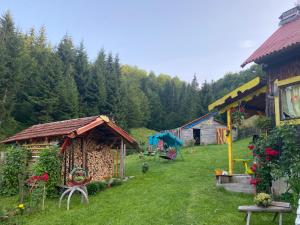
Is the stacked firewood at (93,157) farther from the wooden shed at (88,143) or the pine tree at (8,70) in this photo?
the pine tree at (8,70)

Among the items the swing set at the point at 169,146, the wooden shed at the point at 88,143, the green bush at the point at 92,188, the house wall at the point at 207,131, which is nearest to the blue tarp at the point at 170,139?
the swing set at the point at 169,146

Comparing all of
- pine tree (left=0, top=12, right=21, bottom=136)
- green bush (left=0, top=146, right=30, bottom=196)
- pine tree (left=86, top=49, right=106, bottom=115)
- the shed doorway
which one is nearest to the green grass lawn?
green bush (left=0, top=146, right=30, bottom=196)

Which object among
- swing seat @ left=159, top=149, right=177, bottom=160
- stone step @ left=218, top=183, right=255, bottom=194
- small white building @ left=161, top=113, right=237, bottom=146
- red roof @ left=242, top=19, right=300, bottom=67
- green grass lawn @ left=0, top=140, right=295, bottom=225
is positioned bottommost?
green grass lawn @ left=0, top=140, right=295, bottom=225

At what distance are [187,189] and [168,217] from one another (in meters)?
3.00

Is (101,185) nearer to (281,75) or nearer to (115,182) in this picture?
(115,182)

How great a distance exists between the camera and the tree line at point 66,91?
28.4 metres

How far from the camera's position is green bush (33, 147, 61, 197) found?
35.6 ft

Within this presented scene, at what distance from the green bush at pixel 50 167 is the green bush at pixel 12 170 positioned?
177 centimetres

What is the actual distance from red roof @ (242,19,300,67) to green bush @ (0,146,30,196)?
9.69m

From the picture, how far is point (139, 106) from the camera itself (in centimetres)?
4400

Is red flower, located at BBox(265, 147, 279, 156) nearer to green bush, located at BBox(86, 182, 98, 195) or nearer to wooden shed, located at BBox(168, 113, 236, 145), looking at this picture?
green bush, located at BBox(86, 182, 98, 195)

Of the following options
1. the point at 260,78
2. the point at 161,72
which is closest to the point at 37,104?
the point at 260,78

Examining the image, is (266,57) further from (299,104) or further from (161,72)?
(161,72)

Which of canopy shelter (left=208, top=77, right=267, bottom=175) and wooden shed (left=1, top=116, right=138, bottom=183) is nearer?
canopy shelter (left=208, top=77, right=267, bottom=175)
